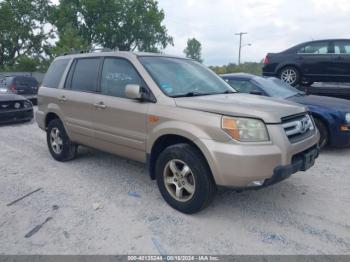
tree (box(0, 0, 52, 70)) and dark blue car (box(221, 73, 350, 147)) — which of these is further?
tree (box(0, 0, 52, 70))

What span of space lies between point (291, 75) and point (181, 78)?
6.62m

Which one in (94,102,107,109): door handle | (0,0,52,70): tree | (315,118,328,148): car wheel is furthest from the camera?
(0,0,52,70): tree

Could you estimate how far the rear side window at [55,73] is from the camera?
18.3 feet

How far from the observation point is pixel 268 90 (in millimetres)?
6676

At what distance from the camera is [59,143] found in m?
5.60

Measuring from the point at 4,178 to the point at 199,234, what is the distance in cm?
321

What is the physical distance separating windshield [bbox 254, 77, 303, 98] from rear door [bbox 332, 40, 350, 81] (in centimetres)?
293

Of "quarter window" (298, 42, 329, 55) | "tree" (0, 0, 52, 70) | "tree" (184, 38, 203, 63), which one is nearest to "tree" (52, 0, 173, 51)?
"tree" (0, 0, 52, 70)

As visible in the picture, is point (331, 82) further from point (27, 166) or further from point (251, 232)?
point (27, 166)

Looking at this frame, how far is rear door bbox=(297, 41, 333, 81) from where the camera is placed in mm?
9359

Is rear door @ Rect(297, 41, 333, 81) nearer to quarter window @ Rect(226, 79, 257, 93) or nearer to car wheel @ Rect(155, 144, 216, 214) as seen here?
quarter window @ Rect(226, 79, 257, 93)

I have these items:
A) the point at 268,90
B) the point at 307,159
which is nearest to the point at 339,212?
the point at 307,159

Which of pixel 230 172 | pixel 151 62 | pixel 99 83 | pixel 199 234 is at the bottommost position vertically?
pixel 199 234

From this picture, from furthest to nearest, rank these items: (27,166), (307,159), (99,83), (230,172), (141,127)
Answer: (27,166)
(99,83)
(141,127)
(307,159)
(230,172)
